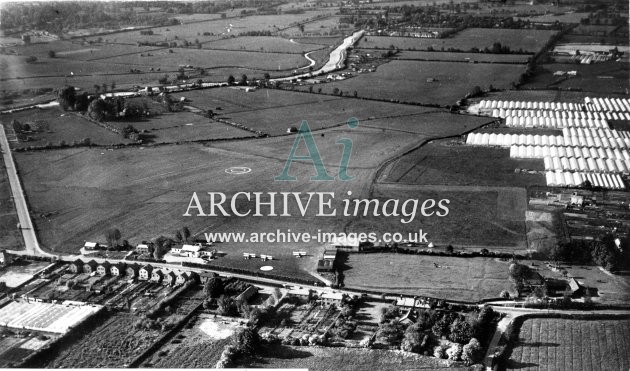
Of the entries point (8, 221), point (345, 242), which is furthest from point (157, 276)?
point (8, 221)

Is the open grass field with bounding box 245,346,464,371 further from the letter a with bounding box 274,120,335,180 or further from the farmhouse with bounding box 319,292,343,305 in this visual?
the letter a with bounding box 274,120,335,180

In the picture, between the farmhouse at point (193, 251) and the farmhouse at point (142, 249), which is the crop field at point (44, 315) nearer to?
the farmhouse at point (142, 249)

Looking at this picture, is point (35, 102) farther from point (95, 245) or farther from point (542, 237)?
point (542, 237)

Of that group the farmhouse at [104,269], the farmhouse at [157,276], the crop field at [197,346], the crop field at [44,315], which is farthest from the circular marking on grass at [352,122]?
the crop field at [44,315]

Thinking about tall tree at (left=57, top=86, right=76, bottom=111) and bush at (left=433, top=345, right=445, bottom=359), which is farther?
tall tree at (left=57, top=86, right=76, bottom=111)

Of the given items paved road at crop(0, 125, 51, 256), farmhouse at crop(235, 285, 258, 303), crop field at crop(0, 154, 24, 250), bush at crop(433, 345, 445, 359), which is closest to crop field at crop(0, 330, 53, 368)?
farmhouse at crop(235, 285, 258, 303)

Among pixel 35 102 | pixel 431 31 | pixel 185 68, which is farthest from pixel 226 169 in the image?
pixel 431 31
